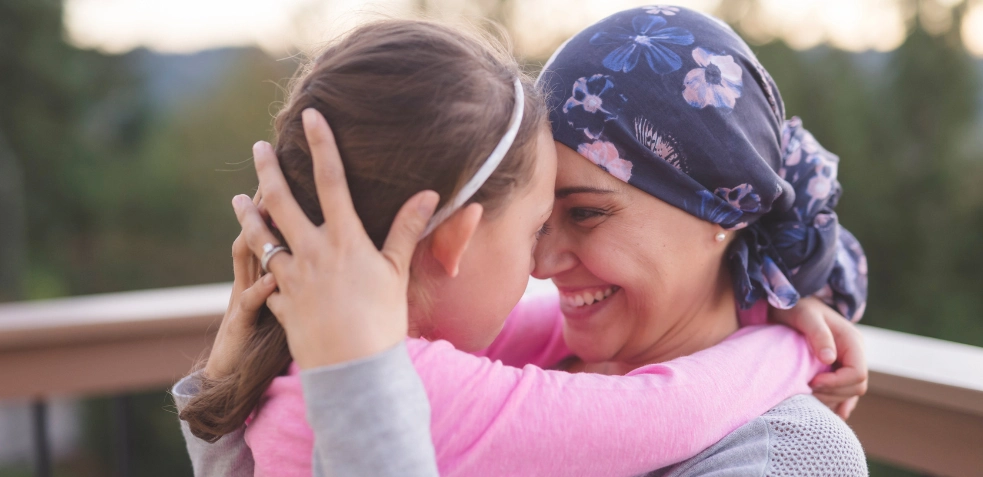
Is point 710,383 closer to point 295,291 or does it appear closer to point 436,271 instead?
point 436,271

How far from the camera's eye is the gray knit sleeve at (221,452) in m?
1.27

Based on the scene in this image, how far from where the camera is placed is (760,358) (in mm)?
1392

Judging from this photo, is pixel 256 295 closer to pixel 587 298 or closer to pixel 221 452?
pixel 221 452

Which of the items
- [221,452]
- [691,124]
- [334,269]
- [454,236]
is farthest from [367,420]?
[691,124]

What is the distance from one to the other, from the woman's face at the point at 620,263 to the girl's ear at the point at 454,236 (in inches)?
14.1

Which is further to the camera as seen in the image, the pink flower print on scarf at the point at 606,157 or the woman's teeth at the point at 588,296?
the woman's teeth at the point at 588,296

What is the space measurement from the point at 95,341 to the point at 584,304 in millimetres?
1342

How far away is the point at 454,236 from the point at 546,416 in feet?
0.94

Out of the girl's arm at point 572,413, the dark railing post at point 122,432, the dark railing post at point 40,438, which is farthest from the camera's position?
the dark railing post at point 122,432

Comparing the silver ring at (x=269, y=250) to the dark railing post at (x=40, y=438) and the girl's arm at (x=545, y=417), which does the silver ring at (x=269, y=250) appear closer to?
the girl's arm at (x=545, y=417)

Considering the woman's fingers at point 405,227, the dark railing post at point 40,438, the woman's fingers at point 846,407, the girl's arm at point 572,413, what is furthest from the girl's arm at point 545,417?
the dark railing post at point 40,438

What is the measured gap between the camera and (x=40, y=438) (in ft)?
6.83

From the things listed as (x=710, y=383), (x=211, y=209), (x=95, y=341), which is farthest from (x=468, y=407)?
(x=211, y=209)

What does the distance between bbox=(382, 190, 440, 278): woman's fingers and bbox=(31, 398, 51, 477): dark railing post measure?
5.05 ft
